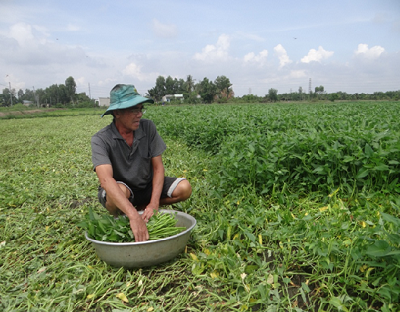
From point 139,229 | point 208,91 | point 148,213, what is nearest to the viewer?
point 139,229

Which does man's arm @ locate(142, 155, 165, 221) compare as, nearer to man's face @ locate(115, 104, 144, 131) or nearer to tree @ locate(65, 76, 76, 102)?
man's face @ locate(115, 104, 144, 131)

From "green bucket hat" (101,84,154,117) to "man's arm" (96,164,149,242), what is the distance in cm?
52

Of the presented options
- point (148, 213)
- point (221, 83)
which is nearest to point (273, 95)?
point (221, 83)

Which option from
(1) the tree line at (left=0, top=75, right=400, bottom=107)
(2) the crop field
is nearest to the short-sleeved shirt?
(2) the crop field

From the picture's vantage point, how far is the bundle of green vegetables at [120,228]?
8.07ft

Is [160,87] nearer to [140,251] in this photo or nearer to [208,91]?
[208,91]

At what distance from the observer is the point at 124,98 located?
2752 mm

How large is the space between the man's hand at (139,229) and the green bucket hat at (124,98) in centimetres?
94

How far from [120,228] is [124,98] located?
1085 millimetres

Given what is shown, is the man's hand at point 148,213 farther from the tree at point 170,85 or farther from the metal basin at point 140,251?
the tree at point 170,85

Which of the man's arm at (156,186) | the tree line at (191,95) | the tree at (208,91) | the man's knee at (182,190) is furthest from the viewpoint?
the tree at (208,91)

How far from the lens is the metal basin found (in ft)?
7.45

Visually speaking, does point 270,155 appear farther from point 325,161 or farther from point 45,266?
point 45,266

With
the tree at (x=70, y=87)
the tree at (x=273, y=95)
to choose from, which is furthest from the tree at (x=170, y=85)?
the tree at (x=273, y=95)
